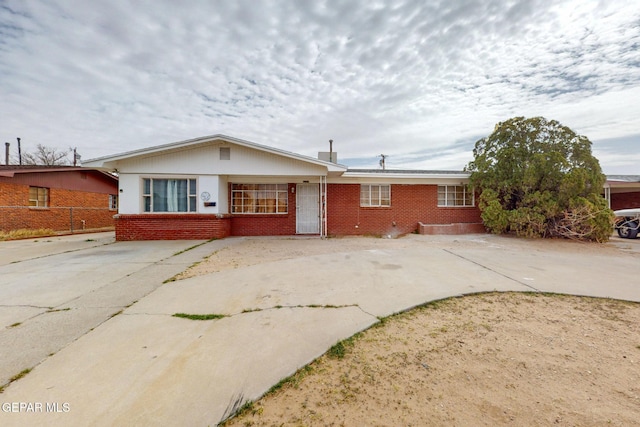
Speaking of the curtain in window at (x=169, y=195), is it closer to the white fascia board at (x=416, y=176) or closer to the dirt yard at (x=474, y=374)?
the white fascia board at (x=416, y=176)

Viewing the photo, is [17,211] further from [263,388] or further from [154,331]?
[263,388]

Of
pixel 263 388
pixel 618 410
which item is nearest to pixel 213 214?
pixel 263 388

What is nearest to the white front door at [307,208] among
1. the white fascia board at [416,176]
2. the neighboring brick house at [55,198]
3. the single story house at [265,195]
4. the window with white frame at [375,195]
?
the single story house at [265,195]

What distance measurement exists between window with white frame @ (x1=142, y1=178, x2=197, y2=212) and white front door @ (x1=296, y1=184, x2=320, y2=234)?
4496 millimetres

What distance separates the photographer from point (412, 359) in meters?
2.33

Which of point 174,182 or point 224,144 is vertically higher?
point 224,144

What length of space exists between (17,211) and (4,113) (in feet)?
22.5

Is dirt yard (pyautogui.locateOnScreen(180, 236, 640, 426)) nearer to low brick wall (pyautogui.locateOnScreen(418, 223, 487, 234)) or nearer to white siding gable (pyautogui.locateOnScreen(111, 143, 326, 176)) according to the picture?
white siding gable (pyautogui.locateOnScreen(111, 143, 326, 176))

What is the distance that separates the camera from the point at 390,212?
12.6 meters

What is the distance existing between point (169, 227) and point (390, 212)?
977 cm

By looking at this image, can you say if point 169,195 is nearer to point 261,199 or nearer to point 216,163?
point 216,163

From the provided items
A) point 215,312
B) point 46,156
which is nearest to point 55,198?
point 215,312
